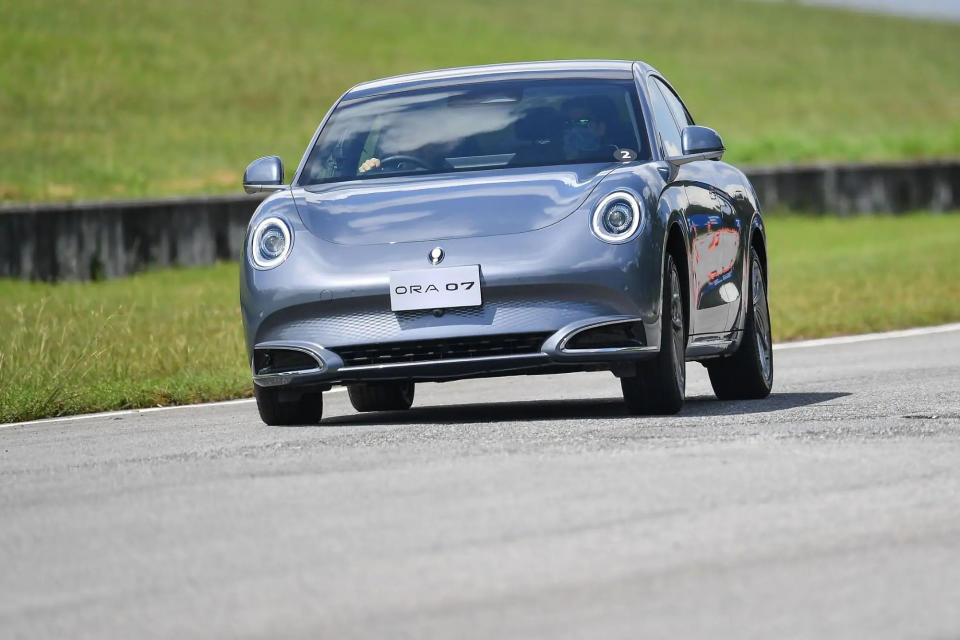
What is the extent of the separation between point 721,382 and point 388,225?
7.73ft

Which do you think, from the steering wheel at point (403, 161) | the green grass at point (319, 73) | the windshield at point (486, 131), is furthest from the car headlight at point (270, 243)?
the green grass at point (319, 73)

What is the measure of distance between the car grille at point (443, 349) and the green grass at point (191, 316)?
2.80 meters

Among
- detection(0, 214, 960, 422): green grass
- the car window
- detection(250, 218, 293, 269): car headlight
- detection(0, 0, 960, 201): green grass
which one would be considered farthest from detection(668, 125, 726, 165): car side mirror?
detection(0, 0, 960, 201): green grass

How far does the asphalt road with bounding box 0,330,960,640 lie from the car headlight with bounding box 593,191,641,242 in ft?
2.45

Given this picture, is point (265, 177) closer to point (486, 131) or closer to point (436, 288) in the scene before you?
point (486, 131)

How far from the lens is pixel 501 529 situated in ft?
18.3

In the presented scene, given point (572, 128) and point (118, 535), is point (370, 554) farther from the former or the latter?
point (572, 128)

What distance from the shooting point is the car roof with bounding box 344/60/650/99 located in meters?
9.35

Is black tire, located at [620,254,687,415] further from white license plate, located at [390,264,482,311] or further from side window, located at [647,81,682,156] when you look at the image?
side window, located at [647,81,682,156]

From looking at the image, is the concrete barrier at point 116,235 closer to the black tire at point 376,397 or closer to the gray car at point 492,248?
the black tire at point 376,397

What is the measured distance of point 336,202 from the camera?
337 inches

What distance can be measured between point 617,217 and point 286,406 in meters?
1.68

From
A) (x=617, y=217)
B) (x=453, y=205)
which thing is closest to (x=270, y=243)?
(x=453, y=205)

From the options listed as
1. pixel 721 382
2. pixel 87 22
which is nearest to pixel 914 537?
pixel 721 382
